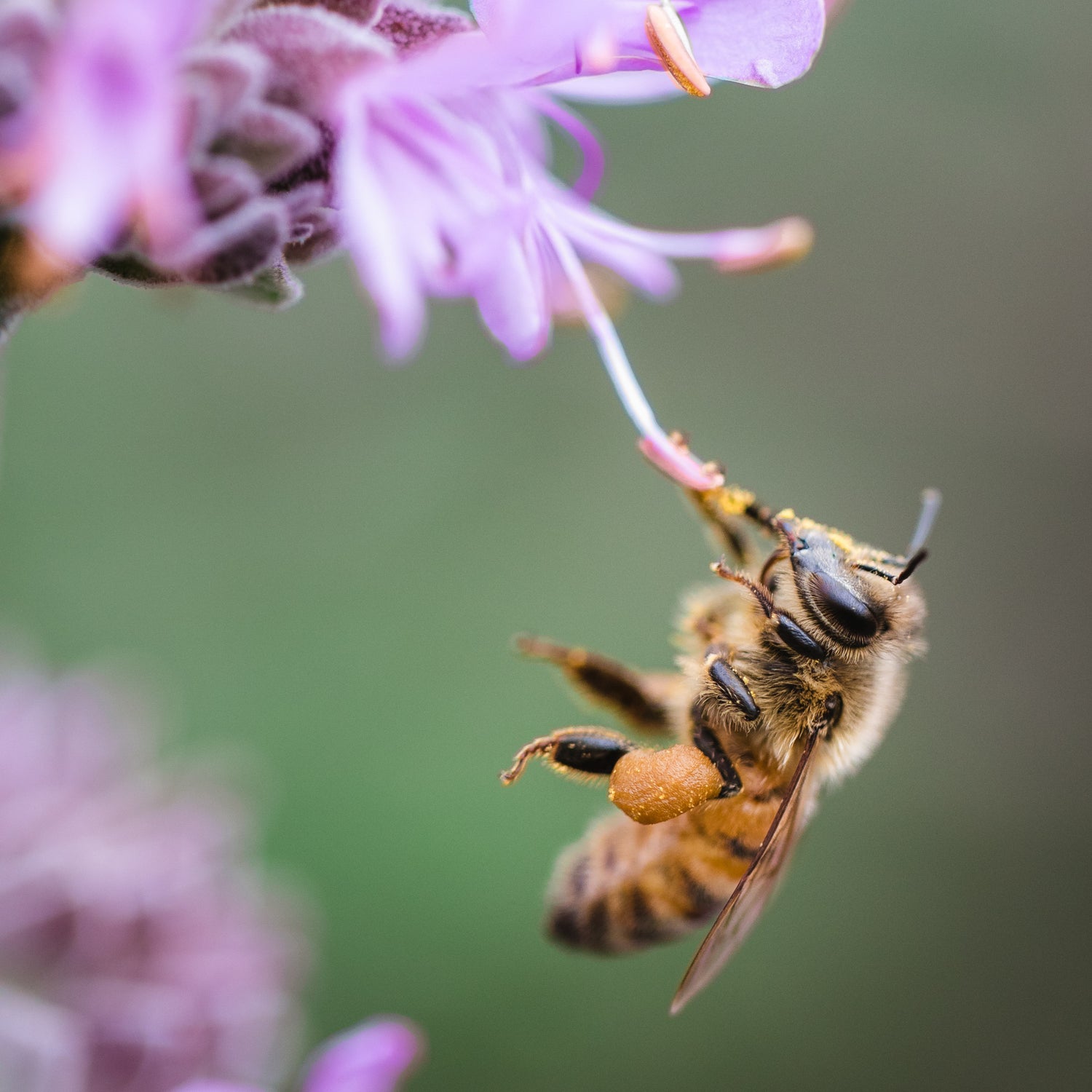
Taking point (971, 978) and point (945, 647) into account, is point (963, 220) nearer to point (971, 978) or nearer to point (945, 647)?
point (945, 647)

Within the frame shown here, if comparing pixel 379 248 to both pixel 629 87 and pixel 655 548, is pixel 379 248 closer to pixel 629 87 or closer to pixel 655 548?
pixel 629 87

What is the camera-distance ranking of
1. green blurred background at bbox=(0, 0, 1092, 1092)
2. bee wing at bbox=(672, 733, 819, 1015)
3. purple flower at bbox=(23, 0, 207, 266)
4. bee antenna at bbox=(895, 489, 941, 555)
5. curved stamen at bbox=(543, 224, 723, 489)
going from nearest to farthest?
1. purple flower at bbox=(23, 0, 207, 266)
2. curved stamen at bbox=(543, 224, 723, 489)
3. bee wing at bbox=(672, 733, 819, 1015)
4. bee antenna at bbox=(895, 489, 941, 555)
5. green blurred background at bbox=(0, 0, 1092, 1092)

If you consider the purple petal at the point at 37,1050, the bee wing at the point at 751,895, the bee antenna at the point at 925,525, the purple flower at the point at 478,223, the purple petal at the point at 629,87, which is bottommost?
the bee wing at the point at 751,895

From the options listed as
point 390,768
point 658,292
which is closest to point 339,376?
point 390,768

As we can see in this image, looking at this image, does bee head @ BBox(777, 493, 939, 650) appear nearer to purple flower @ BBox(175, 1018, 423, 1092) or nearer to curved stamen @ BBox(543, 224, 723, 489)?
curved stamen @ BBox(543, 224, 723, 489)

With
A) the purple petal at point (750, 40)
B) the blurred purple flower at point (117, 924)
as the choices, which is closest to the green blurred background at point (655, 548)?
the blurred purple flower at point (117, 924)

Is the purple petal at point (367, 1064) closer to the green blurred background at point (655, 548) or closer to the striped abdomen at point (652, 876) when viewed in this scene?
the striped abdomen at point (652, 876)

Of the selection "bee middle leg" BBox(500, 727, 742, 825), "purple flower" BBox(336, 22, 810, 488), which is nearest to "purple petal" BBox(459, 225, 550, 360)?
"purple flower" BBox(336, 22, 810, 488)
